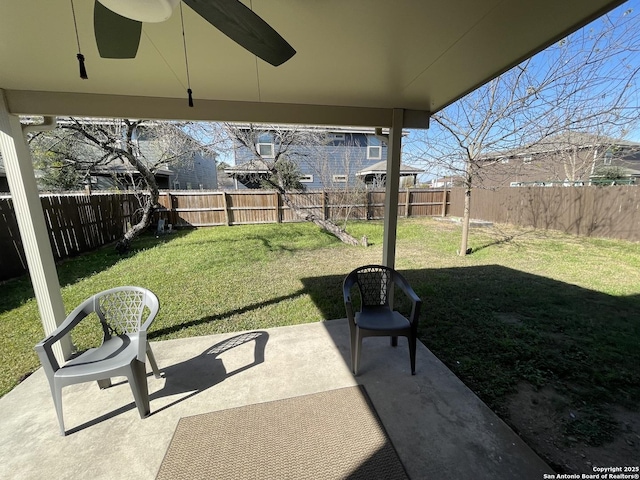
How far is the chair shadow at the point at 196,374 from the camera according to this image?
197 cm

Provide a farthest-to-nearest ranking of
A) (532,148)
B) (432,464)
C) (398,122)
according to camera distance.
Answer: (532,148) → (398,122) → (432,464)

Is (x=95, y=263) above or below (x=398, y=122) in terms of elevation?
below

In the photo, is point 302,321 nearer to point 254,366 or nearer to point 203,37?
point 254,366

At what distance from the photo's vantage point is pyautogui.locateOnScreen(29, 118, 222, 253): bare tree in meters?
5.73

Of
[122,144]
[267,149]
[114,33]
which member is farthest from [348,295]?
[267,149]

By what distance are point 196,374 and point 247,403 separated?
0.64 m

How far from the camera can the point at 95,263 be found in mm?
5688

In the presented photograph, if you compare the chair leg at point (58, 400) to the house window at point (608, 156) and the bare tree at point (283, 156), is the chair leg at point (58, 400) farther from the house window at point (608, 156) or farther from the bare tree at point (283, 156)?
the house window at point (608, 156)

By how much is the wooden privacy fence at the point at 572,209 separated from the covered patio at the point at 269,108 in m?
7.53

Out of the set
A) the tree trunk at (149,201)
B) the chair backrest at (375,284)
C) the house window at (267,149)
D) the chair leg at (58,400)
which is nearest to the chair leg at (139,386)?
the chair leg at (58,400)

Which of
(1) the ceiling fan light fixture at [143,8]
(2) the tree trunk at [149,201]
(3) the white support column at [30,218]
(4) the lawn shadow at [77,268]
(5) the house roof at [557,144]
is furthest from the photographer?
(2) the tree trunk at [149,201]

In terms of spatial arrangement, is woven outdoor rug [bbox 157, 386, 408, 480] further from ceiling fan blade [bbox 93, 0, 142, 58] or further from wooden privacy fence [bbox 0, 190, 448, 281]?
wooden privacy fence [bbox 0, 190, 448, 281]

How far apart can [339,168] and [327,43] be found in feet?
29.4

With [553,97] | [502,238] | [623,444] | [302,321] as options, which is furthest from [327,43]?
[502,238]
